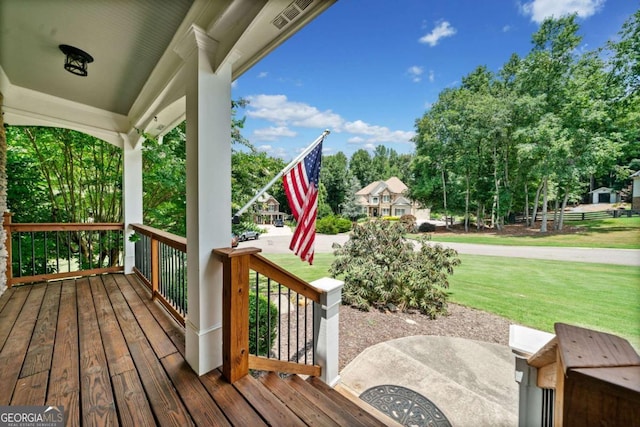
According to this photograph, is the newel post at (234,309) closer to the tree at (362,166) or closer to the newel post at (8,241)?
the newel post at (8,241)

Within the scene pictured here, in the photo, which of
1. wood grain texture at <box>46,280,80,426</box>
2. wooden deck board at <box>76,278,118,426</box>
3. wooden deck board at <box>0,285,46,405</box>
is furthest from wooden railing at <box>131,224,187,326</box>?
wooden deck board at <box>0,285,46,405</box>

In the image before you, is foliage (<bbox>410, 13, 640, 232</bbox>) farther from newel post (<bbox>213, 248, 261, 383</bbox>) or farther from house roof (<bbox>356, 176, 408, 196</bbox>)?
house roof (<bbox>356, 176, 408, 196</bbox>)

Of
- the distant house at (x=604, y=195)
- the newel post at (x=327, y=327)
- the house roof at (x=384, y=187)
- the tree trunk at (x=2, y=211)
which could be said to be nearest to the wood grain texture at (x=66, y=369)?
the tree trunk at (x=2, y=211)

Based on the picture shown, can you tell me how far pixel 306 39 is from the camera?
4535 mm

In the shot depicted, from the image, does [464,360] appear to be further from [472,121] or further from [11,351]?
[472,121]

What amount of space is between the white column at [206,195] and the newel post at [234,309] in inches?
6.4

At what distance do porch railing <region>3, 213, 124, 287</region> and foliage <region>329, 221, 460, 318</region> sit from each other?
433 cm

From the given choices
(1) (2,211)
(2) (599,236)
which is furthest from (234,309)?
(1) (2,211)

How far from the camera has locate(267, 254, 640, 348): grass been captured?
4098mm

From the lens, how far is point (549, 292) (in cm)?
577

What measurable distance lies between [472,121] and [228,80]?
16201 mm

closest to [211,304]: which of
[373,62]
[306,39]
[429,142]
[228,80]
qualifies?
[228,80]

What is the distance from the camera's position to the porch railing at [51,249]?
3.63 m

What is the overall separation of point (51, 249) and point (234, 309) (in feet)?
17.1
